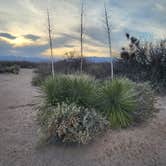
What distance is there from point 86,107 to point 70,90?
56 cm

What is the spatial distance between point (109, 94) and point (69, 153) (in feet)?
6.16

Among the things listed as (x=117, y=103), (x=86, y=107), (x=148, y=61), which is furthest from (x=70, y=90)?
(x=148, y=61)

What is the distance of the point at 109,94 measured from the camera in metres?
7.90

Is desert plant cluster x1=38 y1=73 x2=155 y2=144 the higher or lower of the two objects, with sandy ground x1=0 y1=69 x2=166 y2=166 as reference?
higher

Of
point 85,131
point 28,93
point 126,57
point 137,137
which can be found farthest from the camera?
point 126,57

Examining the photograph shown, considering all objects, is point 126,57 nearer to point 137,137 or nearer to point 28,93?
point 28,93

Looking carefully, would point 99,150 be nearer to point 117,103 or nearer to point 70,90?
point 117,103

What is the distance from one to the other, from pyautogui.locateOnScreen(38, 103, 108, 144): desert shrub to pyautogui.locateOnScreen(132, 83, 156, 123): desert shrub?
4.11 feet

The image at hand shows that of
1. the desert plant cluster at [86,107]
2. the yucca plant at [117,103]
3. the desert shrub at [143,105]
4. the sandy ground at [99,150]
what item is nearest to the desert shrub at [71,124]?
the desert plant cluster at [86,107]

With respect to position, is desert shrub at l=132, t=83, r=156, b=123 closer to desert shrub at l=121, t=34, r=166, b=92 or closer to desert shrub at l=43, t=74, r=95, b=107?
desert shrub at l=43, t=74, r=95, b=107

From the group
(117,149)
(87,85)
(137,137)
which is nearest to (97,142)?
(117,149)

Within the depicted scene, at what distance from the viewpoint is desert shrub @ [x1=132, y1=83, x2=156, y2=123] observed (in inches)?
323

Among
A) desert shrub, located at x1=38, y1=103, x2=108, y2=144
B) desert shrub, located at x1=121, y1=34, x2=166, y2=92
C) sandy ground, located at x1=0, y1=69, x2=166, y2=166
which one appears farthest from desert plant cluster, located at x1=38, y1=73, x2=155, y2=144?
desert shrub, located at x1=121, y1=34, x2=166, y2=92

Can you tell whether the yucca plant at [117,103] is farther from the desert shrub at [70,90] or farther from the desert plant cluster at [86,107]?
the desert shrub at [70,90]
